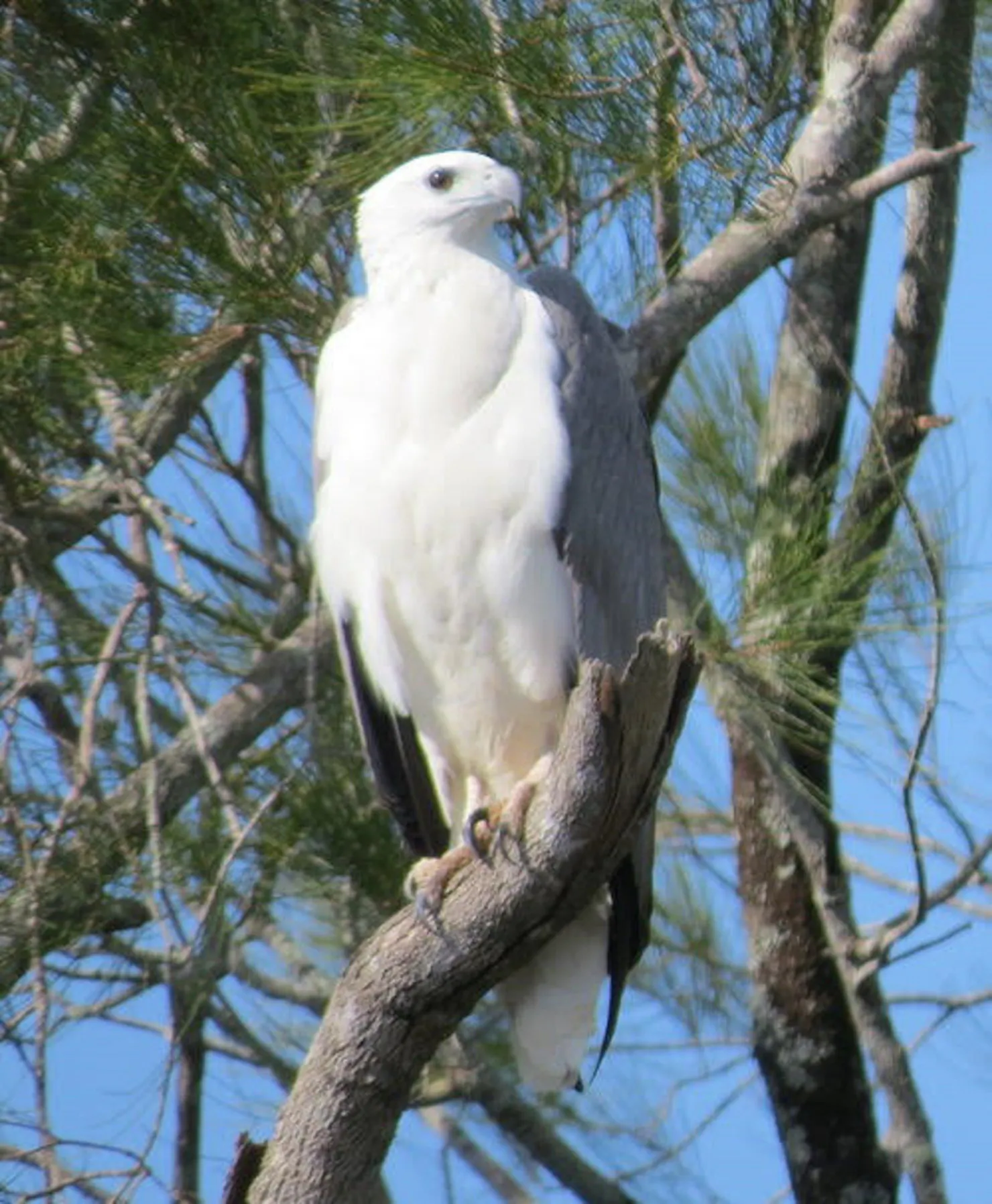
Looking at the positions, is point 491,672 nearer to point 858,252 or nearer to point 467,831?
point 467,831

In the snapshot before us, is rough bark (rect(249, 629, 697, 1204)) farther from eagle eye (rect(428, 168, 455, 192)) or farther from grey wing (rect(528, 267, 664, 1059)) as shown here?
eagle eye (rect(428, 168, 455, 192))

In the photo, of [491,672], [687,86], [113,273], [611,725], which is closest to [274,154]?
[113,273]

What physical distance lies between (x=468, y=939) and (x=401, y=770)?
865 millimetres

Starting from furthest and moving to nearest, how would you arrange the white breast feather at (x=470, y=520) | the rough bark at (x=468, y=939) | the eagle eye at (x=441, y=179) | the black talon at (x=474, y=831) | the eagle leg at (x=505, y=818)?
1. the eagle eye at (x=441, y=179)
2. the white breast feather at (x=470, y=520)
3. the black talon at (x=474, y=831)
4. the eagle leg at (x=505, y=818)
5. the rough bark at (x=468, y=939)

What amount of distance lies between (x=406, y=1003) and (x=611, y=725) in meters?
0.35

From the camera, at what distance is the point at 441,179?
338 centimetres

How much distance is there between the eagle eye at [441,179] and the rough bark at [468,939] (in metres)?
0.97

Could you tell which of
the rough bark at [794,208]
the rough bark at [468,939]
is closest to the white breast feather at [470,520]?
the rough bark at [794,208]

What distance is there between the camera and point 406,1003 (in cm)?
264

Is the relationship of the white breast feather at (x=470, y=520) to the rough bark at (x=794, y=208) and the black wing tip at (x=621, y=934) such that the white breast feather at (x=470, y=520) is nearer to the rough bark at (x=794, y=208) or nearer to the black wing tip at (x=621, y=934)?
the black wing tip at (x=621, y=934)

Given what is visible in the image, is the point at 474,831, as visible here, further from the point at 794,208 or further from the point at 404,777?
the point at 794,208

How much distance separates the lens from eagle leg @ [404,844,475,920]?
2.67 meters

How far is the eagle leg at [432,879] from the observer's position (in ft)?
8.77

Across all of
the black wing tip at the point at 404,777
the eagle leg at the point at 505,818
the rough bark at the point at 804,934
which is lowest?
the eagle leg at the point at 505,818
